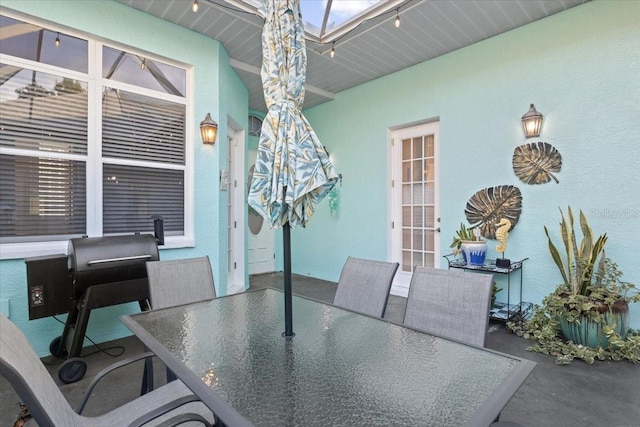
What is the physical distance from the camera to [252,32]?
3.62 meters

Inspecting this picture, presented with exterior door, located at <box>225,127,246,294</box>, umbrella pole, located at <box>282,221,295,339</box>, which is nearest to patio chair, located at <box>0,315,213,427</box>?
umbrella pole, located at <box>282,221,295,339</box>

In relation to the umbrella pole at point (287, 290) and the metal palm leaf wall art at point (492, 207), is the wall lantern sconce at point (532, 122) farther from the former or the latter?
the umbrella pole at point (287, 290)

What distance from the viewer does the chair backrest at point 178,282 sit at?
2004mm

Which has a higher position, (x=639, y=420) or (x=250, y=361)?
(x=250, y=361)

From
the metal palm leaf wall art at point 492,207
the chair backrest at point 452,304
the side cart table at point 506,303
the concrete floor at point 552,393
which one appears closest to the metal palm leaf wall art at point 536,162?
the metal palm leaf wall art at point 492,207

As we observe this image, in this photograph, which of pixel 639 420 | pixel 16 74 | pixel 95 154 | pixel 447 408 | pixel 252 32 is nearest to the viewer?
pixel 447 408

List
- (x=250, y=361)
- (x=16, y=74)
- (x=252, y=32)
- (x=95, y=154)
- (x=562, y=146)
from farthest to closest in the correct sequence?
1. (x=252, y=32)
2. (x=562, y=146)
3. (x=95, y=154)
4. (x=16, y=74)
5. (x=250, y=361)

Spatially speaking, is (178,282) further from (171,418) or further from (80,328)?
(171,418)

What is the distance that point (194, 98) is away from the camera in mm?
3602

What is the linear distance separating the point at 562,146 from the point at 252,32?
3.60 m

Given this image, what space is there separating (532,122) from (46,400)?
4.27 metres

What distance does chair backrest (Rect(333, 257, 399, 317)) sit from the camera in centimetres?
199

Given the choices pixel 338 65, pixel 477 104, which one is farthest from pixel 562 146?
pixel 338 65

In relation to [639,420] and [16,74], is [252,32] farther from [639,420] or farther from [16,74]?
[639,420]
